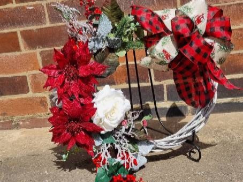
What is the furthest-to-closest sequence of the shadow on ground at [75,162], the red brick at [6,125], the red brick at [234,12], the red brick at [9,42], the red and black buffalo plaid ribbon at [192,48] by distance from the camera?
the red brick at [6,125] < the red brick at [9,42] < the red brick at [234,12] < the shadow on ground at [75,162] < the red and black buffalo plaid ribbon at [192,48]

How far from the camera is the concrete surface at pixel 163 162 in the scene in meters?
1.18

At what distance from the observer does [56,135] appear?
1.14m

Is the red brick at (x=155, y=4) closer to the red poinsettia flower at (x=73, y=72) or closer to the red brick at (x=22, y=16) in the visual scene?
the red brick at (x=22, y=16)

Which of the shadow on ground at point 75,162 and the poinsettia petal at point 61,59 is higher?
the poinsettia petal at point 61,59

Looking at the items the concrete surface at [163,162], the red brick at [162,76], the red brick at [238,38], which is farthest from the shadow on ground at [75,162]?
the red brick at [238,38]

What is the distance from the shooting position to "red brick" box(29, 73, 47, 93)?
5.21 ft

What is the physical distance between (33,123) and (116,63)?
661 millimetres

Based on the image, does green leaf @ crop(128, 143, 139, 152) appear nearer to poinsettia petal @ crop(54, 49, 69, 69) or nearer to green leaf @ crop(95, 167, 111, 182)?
green leaf @ crop(95, 167, 111, 182)

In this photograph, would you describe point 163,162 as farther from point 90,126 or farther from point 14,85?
point 14,85

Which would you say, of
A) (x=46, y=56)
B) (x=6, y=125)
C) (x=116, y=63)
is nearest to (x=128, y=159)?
(x=116, y=63)

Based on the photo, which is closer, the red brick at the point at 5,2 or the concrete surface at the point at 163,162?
the concrete surface at the point at 163,162

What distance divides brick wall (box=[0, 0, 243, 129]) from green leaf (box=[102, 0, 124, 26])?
0.36 meters

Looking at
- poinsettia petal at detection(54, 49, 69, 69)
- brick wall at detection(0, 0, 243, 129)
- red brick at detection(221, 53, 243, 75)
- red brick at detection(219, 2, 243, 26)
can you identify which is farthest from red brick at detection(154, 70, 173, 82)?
poinsettia petal at detection(54, 49, 69, 69)

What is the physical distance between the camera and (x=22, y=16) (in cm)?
152
